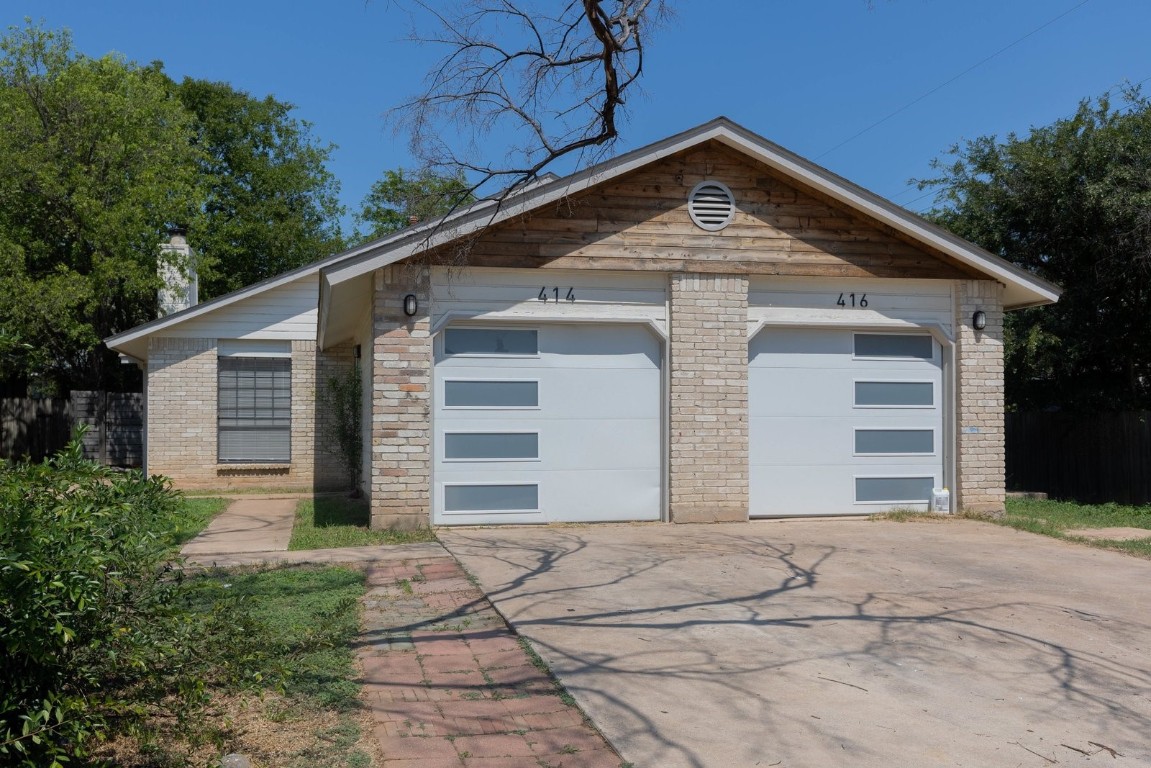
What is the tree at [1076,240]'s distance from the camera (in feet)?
49.1

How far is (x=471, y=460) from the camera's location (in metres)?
11.3

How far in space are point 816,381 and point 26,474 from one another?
989cm

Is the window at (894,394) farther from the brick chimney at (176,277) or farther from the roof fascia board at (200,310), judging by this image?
the brick chimney at (176,277)

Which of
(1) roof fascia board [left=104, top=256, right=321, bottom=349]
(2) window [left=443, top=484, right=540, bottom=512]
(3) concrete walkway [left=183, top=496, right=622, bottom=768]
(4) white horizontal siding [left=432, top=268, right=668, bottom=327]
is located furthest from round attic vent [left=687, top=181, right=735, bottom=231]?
(1) roof fascia board [left=104, top=256, right=321, bottom=349]

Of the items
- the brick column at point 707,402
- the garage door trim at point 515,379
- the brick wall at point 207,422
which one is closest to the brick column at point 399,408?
the garage door trim at point 515,379

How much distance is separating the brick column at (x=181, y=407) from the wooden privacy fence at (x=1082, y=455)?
14454 mm

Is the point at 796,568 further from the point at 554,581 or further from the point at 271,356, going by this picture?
the point at 271,356

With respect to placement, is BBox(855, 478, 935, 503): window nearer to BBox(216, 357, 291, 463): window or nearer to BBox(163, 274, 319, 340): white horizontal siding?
BBox(163, 274, 319, 340): white horizontal siding

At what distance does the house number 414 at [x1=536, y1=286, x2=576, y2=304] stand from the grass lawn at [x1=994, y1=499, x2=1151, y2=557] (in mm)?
5887

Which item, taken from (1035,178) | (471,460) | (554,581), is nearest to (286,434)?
(471,460)

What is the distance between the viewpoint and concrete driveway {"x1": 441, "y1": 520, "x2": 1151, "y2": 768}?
4.57 m

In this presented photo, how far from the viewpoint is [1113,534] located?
1164 cm

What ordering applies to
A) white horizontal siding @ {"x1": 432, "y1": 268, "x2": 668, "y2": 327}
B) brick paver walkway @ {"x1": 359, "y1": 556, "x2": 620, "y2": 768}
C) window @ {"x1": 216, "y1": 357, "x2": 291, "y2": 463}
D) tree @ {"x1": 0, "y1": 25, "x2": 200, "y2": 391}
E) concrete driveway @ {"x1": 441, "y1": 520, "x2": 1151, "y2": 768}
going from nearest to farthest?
brick paver walkway @ {"x1": 359, "y1": 556, "x2": 620, "y2": 768}
concrete driveway @ {"x1": 441, "y1": 520, "x2": 1151, "y2": 768}
white horizontal siding @ {"x1": 432, "y1": 268, "x2": 668, "y2": 327}
window @ {"x1": 216, "y1": 357, "x2": 291, "y2": 463}
tree @ {"x1": 0, "y1": 25, "x2": 200, "y2": 391}

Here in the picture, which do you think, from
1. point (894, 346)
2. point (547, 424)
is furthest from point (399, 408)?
point (894, 346)
